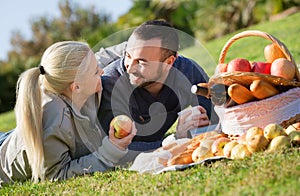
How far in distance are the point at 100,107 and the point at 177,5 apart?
18662 millimetres

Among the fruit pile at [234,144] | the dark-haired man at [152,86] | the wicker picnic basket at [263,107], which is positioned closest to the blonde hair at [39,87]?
the dark-haired man at [152,86]

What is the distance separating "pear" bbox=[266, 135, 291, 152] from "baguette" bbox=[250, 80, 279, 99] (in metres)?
0.51

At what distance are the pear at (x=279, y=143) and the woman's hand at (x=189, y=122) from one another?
0.98m

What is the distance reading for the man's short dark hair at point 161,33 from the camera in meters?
4.86

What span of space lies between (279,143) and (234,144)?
360mm

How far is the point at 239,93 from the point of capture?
4.17m

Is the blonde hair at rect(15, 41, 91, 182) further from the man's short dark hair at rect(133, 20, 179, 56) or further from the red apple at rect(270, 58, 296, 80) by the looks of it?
the red apple at rect(270, 58, 296, 80)

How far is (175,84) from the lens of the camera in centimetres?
519

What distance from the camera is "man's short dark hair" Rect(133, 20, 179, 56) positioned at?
486 cm

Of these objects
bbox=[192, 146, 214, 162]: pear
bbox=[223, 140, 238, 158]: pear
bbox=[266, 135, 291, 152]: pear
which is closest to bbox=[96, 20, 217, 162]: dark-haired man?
bbox=[192, 146, 214, 162]: pear

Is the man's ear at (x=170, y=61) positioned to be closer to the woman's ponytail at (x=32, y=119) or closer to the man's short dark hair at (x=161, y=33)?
the man's short dark hair at (x=161, y=33)

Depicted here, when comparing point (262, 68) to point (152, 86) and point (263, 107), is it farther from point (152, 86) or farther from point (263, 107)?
point (152, 86)

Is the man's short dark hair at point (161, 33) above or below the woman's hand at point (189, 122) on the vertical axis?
above

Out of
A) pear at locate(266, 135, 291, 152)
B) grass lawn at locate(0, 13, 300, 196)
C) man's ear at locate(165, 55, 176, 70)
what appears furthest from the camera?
man's ear at locate(165, 55, 176, 70)
